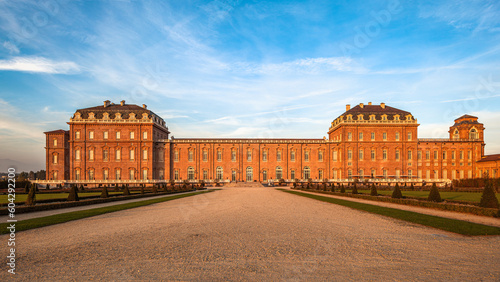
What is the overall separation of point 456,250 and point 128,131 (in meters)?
50.6

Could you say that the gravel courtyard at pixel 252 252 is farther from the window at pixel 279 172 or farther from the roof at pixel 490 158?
the roof at pixel 490 158

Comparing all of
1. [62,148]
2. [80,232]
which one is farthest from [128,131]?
[80,232]

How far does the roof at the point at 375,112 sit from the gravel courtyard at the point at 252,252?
4381 centimetres

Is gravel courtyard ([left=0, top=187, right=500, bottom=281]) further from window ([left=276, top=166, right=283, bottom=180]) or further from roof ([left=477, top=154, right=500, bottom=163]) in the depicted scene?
roof ([left=477, top=154, right=500, bottom=163])

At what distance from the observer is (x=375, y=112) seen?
170ft

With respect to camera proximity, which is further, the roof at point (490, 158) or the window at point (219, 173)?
the window at point (219, 173)

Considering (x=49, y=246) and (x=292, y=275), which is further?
(x=49, y=246)

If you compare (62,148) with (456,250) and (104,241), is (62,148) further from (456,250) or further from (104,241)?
(456,250)

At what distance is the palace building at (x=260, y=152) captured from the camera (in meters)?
50.1

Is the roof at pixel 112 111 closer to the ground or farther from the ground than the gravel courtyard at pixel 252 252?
farther from the ground

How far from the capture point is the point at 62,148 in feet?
166

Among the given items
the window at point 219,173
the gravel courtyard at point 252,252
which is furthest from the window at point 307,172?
the gravel courtyard at point 252,252

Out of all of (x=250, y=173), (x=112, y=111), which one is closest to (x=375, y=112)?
(x=250, y=173)

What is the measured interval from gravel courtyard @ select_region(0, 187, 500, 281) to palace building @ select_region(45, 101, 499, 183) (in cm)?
4207
